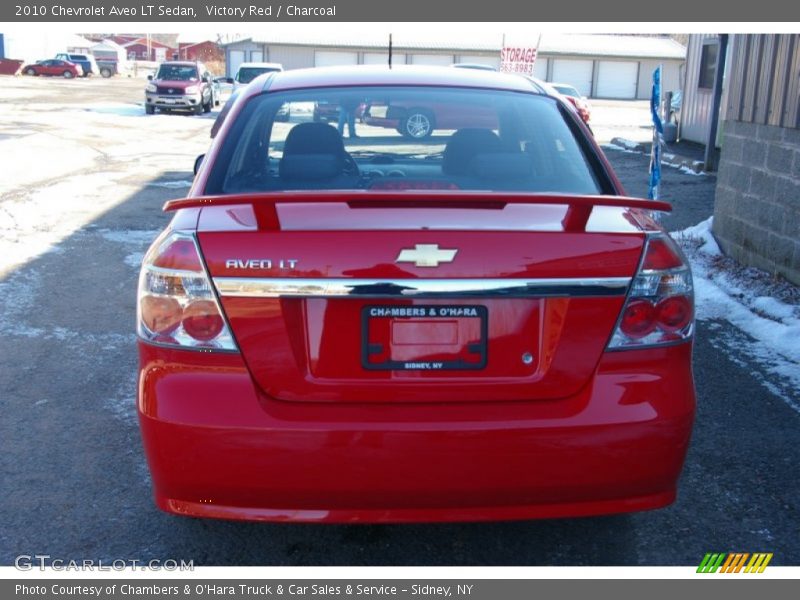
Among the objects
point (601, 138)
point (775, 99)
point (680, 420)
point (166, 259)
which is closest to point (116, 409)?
point (166, 259)

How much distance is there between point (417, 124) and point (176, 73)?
1109 inches

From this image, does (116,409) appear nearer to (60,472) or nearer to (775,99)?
(60,472)

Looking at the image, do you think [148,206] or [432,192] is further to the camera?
[148,206]

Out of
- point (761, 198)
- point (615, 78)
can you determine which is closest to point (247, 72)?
point (761, 198)

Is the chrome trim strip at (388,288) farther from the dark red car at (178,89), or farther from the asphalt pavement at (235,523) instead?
the dark red car at (178,89)

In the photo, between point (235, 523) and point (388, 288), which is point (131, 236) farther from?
point (388, 288)

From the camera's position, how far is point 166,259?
8.86ft

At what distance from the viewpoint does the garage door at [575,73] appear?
5966cm

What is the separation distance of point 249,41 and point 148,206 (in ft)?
174

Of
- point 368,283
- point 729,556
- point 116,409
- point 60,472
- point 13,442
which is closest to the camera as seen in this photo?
point 368,283

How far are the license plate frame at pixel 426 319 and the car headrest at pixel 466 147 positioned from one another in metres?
1.11

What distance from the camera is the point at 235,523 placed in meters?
3.37

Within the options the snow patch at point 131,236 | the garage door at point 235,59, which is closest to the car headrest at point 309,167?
the snow patch at point 131,236

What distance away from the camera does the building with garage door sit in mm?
57594
